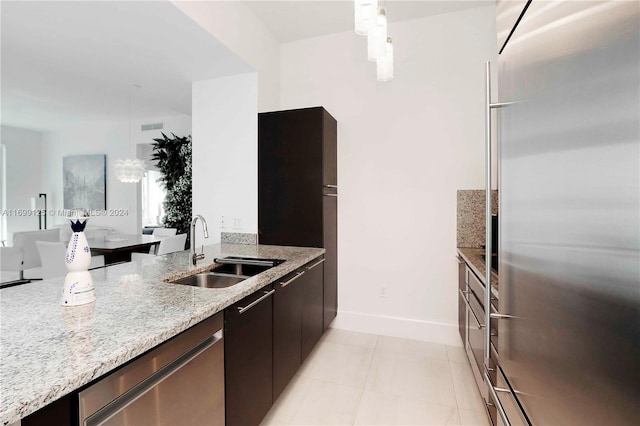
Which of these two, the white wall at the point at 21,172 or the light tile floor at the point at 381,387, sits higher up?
the white wall at the point at 21,172

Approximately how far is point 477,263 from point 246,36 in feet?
8.88

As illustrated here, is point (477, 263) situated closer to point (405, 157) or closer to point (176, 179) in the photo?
point (405, 157)

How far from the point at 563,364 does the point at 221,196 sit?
288cm

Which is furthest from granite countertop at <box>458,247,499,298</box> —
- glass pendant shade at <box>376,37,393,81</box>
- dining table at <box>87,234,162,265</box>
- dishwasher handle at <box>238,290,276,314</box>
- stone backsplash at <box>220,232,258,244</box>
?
dining table at <box>87,234,162,265</box>

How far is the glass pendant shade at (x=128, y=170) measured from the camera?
14.0ft

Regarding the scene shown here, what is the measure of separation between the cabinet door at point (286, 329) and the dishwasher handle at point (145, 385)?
1.90ft

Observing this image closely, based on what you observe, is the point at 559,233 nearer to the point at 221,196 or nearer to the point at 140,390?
the point at 140,390

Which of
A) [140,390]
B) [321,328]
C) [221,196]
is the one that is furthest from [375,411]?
[221,196]

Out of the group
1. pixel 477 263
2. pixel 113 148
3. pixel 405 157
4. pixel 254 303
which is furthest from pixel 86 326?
pixel 113 148

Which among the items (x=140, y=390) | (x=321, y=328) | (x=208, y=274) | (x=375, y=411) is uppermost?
(x=208, y=274)

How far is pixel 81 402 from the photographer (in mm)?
751

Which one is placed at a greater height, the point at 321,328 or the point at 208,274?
the point at 208,274

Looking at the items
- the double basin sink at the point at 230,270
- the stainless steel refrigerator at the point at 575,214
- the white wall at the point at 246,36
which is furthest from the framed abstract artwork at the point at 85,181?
the stainless steel refrigerator at the point at 575,214

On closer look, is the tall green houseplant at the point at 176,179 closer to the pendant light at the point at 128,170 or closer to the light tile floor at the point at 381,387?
the pendant light at the point at 128,170
